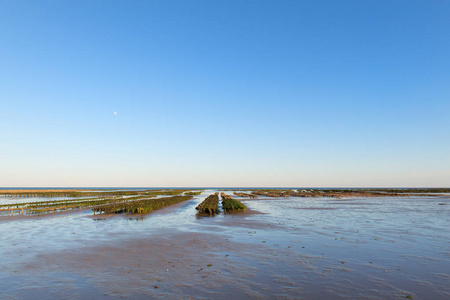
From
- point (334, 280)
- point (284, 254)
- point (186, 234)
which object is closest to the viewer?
point (334, 280)

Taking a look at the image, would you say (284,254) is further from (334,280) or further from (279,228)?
(279,228)

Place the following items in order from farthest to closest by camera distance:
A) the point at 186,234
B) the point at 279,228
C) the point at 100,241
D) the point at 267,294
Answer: the point at 279,228, the point at 186,234, the point at 100,241, the point at 267,294

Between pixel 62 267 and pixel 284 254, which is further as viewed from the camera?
pixel 284 254

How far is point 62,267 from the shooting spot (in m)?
13.9

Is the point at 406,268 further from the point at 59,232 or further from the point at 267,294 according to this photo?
the point at 59,232

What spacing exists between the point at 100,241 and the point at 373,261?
19400 millimetres

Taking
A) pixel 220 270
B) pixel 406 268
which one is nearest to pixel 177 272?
pixel 220 270

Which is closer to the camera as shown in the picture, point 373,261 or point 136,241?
point 373,261

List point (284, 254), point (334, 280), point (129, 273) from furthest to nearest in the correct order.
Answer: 1. point (284, 254)
2. point (129, 273)
3. point (334, 280)

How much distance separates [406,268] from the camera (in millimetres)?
13484

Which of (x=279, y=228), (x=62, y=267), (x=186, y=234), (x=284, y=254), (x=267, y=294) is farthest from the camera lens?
(x=279, y=228)

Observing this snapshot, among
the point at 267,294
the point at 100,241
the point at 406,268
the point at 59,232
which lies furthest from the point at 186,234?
the point at 406,268

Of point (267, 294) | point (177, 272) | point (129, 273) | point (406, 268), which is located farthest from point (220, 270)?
point (406, 268)

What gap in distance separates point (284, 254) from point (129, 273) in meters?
9.29
